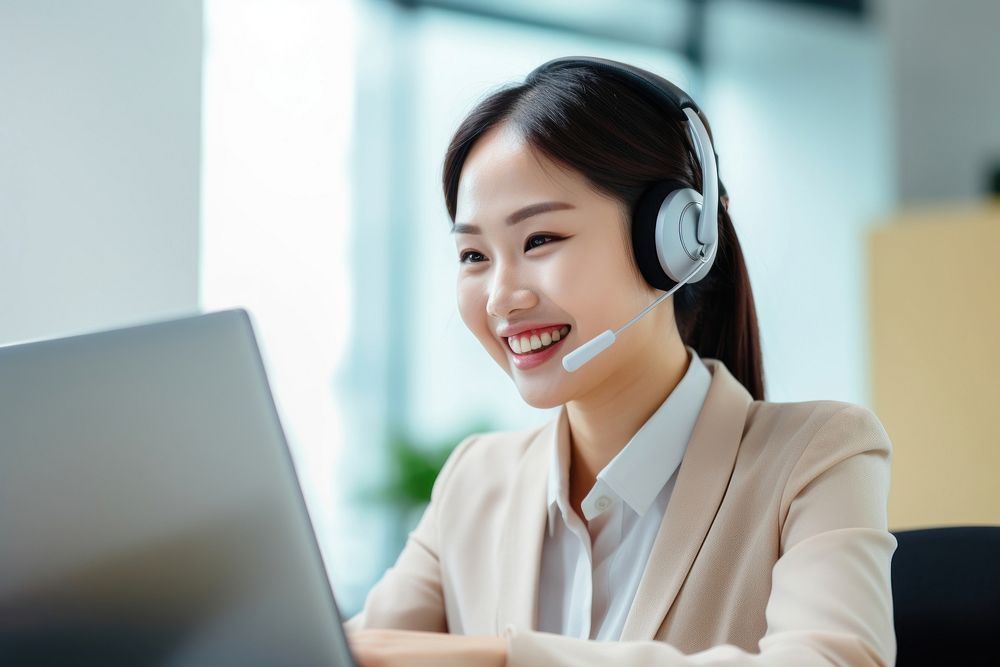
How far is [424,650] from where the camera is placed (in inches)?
26.0

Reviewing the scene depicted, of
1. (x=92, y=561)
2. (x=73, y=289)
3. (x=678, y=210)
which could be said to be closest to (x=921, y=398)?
(x=678, y=210)

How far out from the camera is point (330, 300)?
11.5ft

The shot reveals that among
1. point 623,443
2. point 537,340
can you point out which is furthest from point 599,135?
point 623,443

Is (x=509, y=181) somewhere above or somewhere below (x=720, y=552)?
above

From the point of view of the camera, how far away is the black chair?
94 centimetres

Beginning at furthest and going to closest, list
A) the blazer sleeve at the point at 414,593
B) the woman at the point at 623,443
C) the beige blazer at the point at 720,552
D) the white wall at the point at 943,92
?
the white wall at the point at 943,92 < the blazer sleeve at the point at 414,593 < the woman at the point at 623,443 < the beige blazer at the point at 720,552

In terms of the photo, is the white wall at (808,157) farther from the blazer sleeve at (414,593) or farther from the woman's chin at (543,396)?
the woman's chin at (543,396)

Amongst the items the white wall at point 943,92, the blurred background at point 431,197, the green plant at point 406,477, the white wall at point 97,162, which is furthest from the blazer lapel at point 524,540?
the white wall at point 943,92

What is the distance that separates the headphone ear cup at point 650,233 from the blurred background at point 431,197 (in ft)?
0.89

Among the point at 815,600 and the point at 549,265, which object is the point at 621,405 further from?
the point at 815,600

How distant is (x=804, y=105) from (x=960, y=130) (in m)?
0.65

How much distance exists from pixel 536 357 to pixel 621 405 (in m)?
0.14

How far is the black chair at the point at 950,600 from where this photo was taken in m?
0.94

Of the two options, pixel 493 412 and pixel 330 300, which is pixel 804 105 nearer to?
pixel 493 412
